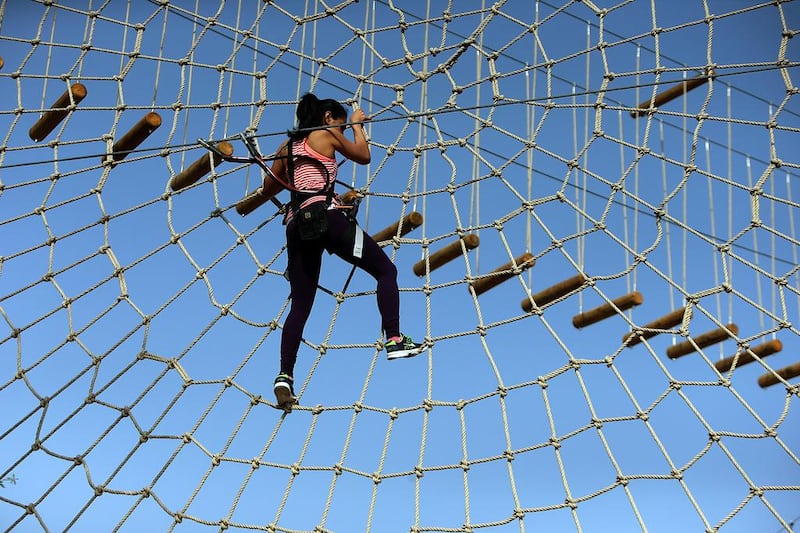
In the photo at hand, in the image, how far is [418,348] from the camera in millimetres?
3715

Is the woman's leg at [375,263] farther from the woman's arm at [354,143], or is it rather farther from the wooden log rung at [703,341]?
the wooden log rung at [703,341]

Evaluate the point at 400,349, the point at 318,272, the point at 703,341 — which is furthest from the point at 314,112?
the point at 703,341

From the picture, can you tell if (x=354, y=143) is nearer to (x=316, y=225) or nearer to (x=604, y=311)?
(x=316, y=225)

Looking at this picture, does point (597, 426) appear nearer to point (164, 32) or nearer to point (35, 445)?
point (35, 445)

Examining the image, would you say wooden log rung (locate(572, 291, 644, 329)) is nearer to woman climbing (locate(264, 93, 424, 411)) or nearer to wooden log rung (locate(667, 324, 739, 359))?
wooden log rung (locate(667, 324, 739, 359))

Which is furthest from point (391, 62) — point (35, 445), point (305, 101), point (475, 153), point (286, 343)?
point (35, 445)

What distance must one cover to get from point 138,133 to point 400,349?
5.63 ft

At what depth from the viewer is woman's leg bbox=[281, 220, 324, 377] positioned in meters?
3.84

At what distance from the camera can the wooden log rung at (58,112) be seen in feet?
16.1

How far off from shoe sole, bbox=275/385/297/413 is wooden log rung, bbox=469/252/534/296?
3.55 feet

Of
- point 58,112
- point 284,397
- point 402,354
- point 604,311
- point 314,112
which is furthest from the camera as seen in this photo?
point 604,311

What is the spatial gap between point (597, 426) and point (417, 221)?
1333mm

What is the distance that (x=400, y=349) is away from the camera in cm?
369

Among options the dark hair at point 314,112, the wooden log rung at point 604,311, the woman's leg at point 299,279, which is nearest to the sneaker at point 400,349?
the woman's leg at point 299,279
